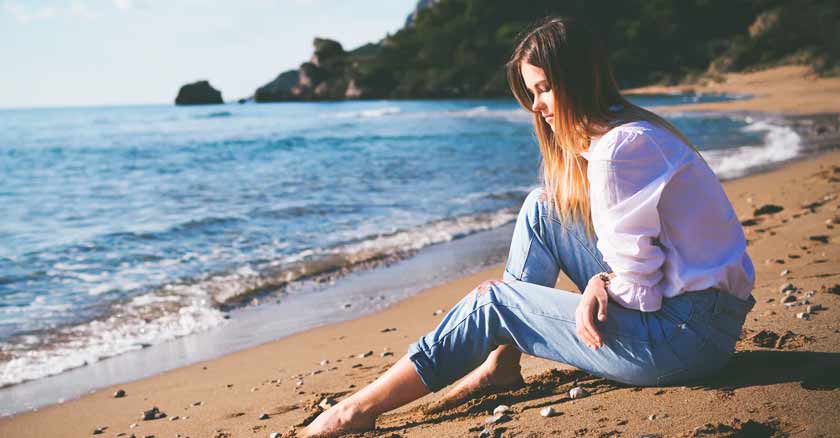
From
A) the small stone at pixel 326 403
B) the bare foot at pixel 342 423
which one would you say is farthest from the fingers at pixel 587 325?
the small stone at pixel 326 403

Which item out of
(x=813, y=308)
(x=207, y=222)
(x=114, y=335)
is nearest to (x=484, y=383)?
(x=813, y=308)

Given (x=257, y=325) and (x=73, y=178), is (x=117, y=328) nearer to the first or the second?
(x=257, y=325)

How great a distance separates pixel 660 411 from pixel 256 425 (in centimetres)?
182

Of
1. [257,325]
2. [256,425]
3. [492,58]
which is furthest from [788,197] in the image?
[492,58]

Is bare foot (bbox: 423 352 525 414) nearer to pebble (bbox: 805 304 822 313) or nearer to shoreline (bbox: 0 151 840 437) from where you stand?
shoreline (bbox: 0 151 840 437)

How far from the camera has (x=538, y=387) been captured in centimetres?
292

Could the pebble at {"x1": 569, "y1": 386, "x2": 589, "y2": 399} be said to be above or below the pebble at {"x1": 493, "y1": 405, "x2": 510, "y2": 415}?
above

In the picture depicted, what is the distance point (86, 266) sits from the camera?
7219 mm

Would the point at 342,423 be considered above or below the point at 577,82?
below

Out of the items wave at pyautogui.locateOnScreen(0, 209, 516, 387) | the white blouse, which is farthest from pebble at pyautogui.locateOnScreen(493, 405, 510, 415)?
wave at pyautogui.locateOnScreen(0, 209, 516, 387)

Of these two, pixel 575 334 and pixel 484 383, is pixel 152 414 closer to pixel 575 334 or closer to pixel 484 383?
pixel 484 383

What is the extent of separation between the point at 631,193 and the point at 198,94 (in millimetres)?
101355

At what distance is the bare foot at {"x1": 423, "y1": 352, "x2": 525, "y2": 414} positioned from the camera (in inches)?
112

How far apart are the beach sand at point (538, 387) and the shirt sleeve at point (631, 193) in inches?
23.6
